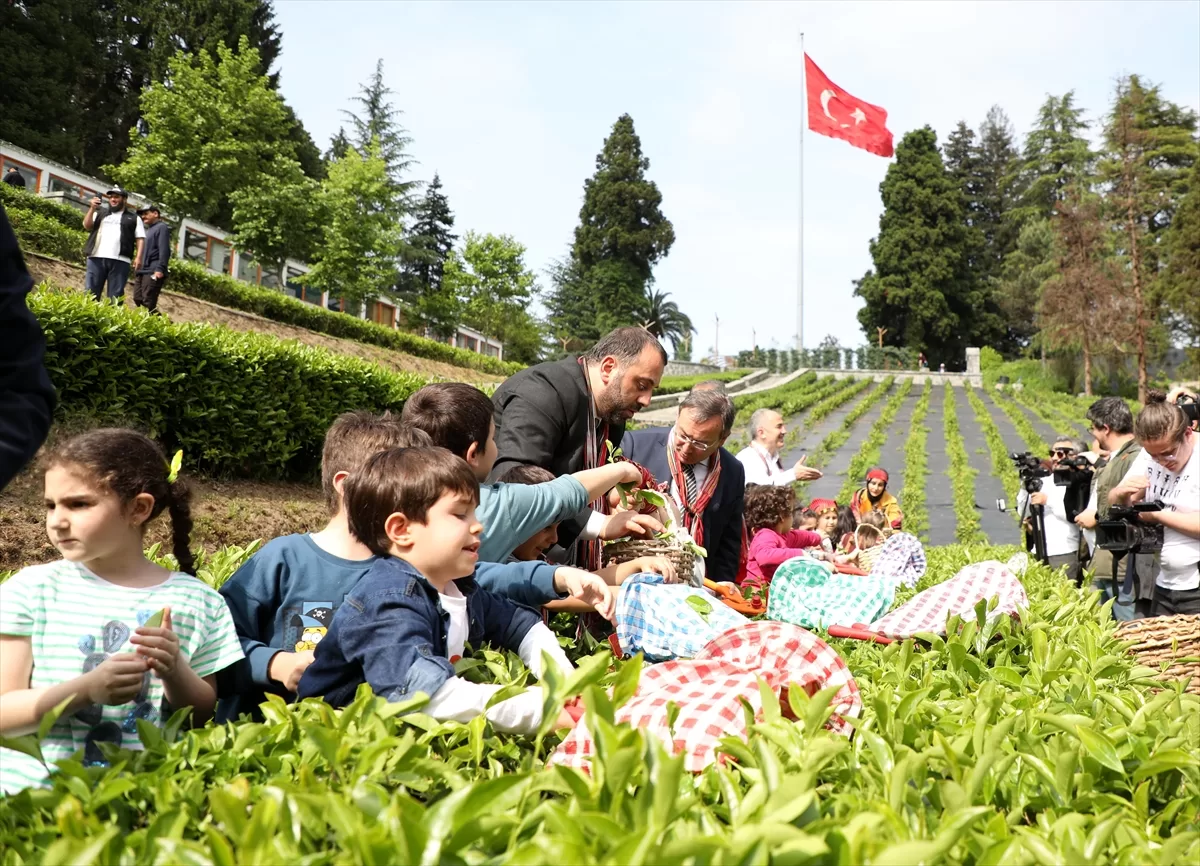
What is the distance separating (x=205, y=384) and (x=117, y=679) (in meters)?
7.86

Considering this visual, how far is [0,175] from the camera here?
25156 mm

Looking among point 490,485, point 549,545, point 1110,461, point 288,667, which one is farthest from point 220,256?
point 288,667

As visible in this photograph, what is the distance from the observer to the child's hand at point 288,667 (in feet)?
7.45

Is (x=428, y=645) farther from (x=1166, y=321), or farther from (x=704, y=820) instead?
(x=1166, y=321)

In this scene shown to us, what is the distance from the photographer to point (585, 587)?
9.44 ft

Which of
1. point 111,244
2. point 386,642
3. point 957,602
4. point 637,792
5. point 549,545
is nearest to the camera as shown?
point 637,792

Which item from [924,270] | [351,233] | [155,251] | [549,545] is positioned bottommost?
[549,545]

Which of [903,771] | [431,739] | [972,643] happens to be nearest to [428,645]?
[431,739]

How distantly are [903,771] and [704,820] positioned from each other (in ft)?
1.28

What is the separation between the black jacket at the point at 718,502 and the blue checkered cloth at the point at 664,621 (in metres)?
1.71

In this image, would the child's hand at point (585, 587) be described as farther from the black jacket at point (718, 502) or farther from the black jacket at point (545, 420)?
the black jacket at point (718, 502)

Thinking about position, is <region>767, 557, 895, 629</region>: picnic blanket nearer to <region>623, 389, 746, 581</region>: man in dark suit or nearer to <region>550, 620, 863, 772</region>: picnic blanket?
<region>623, 389, 746, 581</region>: man in dark suit

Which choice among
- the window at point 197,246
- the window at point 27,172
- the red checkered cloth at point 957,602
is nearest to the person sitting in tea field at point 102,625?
the red checkered cloth at point 957,602

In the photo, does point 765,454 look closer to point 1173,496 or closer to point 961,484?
point 1173,496
